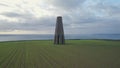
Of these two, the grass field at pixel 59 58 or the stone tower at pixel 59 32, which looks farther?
the stone tower at pixel 59 32

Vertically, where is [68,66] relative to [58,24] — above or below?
below

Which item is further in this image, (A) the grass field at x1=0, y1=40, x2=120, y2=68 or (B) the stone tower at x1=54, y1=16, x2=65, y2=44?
(B) the stone tower at x1=54, y1=16, x2=65, y2=44

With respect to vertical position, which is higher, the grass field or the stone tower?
the stone tower

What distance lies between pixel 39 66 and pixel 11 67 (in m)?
1.85

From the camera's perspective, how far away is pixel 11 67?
10320 mm

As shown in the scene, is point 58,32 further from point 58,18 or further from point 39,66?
point 39,66

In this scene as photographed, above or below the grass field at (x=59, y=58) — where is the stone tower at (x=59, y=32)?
above

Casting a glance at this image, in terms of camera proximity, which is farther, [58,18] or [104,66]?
[58,18]

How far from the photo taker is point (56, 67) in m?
10.5

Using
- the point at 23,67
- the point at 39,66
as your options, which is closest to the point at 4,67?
the point at 23,67

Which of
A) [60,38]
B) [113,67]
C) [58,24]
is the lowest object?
[113,67]

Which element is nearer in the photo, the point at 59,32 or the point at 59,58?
the point at 59,58

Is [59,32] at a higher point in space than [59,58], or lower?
higher

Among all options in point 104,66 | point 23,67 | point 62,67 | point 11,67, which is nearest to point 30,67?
point 23,67
